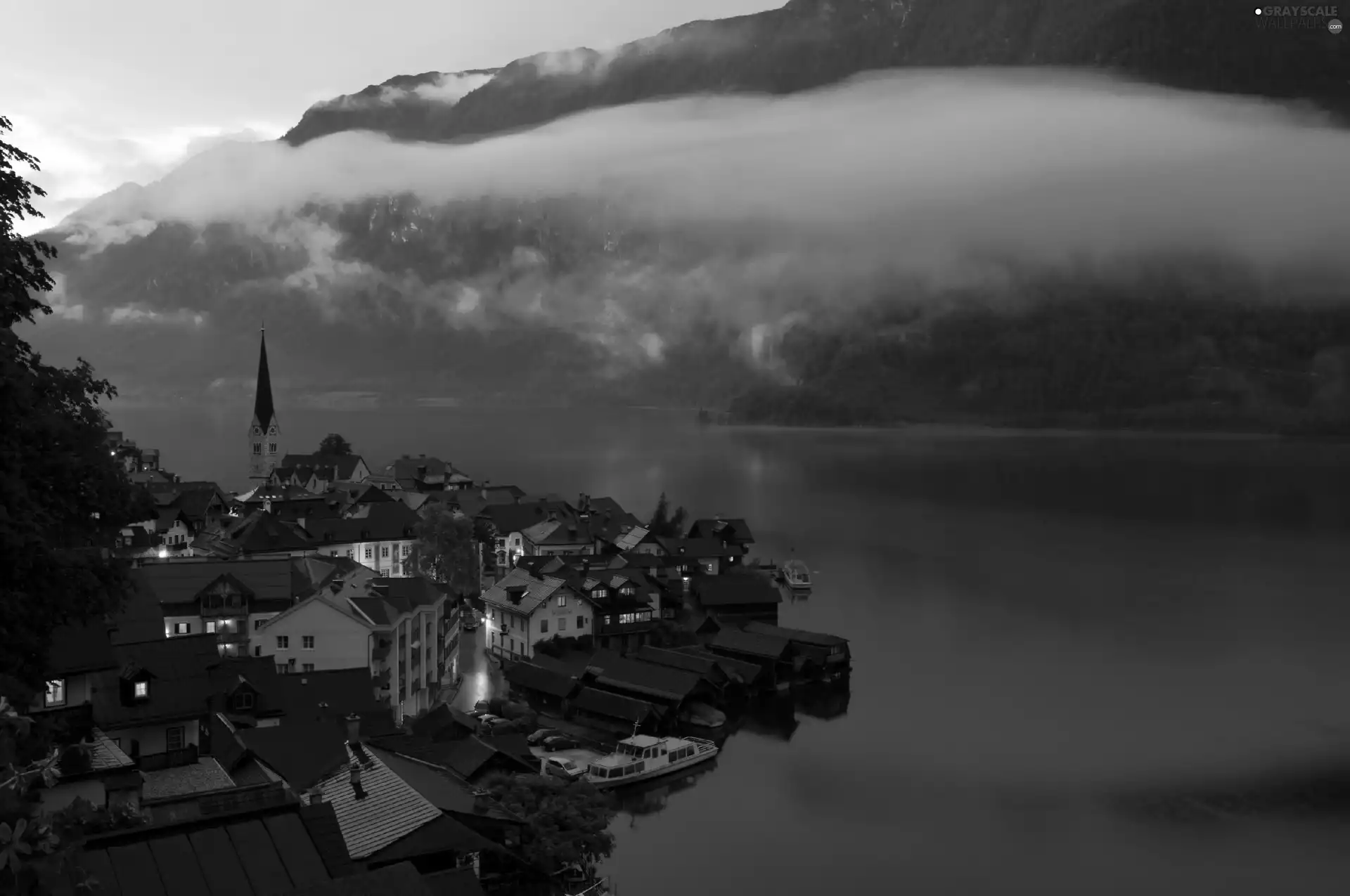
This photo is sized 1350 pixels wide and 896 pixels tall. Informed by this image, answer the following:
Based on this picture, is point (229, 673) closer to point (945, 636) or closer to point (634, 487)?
point (945, 636)

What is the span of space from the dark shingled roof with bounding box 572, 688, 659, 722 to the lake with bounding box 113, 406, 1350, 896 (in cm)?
223

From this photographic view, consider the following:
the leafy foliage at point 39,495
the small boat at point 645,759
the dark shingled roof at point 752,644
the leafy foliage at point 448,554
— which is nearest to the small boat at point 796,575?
the dark shingled roof at point 752,644

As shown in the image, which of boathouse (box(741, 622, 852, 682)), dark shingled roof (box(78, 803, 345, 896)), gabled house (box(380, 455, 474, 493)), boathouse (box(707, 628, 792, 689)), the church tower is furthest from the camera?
the church tower

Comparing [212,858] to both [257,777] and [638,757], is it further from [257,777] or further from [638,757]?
[638,757]

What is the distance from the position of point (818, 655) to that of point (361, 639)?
15.8 metres

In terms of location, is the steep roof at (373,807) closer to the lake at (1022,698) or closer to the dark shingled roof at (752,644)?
the lake at (1022,698)

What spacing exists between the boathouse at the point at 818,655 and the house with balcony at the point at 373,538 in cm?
1541

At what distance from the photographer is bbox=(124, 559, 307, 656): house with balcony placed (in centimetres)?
2477

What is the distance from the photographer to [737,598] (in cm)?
4156

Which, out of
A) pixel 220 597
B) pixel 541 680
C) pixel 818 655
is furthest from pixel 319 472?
pixel 220 597

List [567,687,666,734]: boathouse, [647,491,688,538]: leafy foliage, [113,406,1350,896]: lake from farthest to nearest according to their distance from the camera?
[647,491,688,538]: leafy foliage, [567,687,666,734]: boathouse, [113,406,1350,896]: lake

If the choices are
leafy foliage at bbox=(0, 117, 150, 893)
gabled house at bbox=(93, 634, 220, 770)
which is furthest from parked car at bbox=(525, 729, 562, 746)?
leafy foliage at bbox=(0, 117, 150, 893)

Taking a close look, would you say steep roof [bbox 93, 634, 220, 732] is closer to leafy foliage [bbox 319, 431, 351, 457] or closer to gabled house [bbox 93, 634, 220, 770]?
gabled house [bbox 93, 634, 220, 770]

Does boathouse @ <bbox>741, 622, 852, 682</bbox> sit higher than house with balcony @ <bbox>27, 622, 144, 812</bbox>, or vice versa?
house with balcony @ <bbox>27, 622, 144, 812</bbox>
